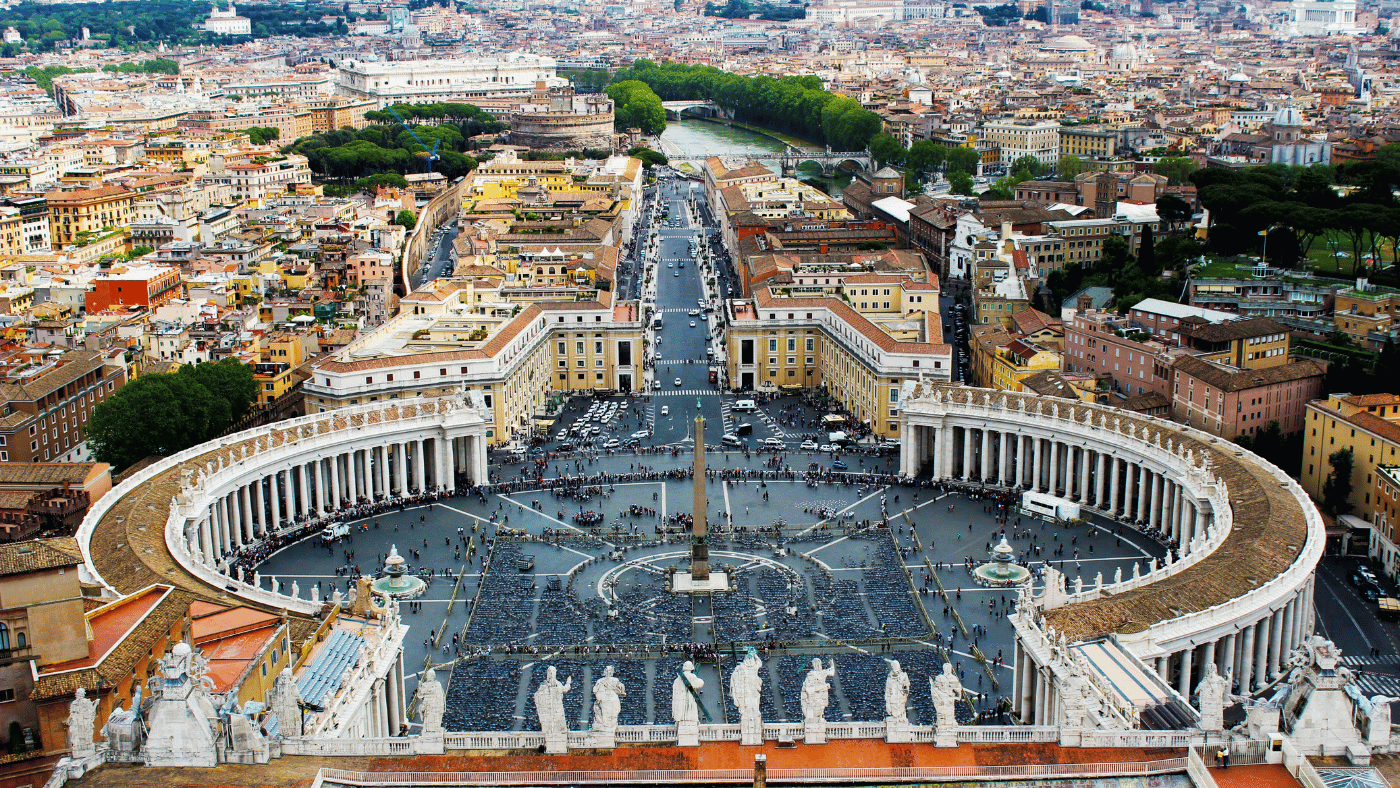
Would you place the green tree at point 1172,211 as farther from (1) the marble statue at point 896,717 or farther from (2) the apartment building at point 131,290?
(1) the marble statue at point 896,717

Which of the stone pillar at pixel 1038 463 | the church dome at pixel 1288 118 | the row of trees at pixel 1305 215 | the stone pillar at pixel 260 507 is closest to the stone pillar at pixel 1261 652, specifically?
the stone pillar at pixel 1038 463

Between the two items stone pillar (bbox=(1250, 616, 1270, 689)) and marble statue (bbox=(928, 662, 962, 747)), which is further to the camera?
stone pillar (bbox=(1250, 616, 1270, 689))

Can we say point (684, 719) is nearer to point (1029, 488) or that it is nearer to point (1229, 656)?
point (1229, 656)

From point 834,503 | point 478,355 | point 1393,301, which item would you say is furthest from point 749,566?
point 1393,301

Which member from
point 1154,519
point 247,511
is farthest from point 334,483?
point 1154,519

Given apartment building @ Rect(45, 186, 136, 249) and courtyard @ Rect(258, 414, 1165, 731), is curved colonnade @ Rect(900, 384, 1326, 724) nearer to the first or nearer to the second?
courtyard @ Rect(258, 414, 1165, 731)

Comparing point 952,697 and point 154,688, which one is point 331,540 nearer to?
point 154,688

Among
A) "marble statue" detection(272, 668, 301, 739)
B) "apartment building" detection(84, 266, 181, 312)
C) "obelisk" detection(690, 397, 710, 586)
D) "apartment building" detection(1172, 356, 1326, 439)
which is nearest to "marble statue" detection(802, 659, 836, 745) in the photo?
"marble statue" detection(272, 668, 301, 739)

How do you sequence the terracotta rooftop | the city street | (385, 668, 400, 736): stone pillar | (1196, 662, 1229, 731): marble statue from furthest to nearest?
the city street, (385, 668, 400, 736): stone pillar, (1196, 662, 1229, 731): marble statue, the terracotta rooftop
